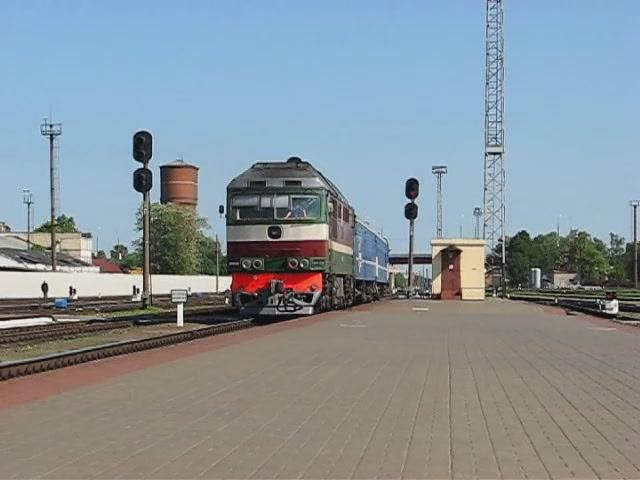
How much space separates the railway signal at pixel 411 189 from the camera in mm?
56562

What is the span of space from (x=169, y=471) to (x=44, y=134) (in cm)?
7164

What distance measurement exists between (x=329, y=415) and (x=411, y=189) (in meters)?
47.0

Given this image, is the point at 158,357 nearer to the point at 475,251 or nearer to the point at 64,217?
the point at 475,251

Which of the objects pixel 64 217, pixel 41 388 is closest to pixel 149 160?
pixel 41 388

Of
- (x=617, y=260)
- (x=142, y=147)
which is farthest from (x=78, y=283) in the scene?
(x=617, y=260)

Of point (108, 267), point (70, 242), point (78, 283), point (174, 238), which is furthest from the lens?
point (70, 242)

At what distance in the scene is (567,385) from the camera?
13.4 metres

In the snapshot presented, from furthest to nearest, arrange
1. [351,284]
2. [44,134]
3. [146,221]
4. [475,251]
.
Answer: [44,134]
[475,251]
[351,284]
[146,221]

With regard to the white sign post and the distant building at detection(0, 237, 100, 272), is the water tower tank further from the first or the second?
the white sign post

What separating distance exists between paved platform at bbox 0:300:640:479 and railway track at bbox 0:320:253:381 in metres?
0.50

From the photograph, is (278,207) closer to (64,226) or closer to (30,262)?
(30,262)

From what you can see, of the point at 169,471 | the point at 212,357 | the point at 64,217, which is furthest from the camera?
the point at 64,217

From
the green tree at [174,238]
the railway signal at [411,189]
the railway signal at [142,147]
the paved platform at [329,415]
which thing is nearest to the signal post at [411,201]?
the railway signal at [411,189]

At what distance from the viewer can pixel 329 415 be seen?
10.4 meters
